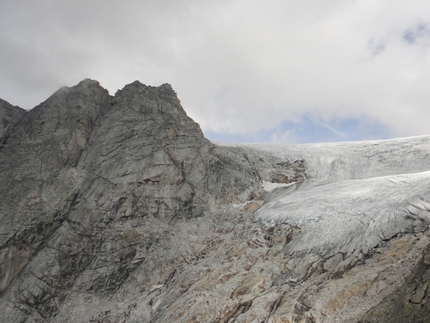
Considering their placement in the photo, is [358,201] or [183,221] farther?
[183,221]

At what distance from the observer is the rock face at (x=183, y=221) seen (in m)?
16.6

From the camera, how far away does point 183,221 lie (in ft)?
90.1

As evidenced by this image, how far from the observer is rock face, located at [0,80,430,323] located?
54.3 ft

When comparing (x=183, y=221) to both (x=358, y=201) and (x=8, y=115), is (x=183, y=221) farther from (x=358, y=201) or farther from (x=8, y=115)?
(x=8, y=115)

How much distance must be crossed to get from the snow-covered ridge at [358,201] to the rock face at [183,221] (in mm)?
120

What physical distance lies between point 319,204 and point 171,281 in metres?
12.8

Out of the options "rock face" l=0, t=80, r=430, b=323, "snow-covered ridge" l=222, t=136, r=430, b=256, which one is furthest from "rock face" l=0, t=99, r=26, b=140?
"snow-covered ridge" l=222, t=136, r=430, b=256

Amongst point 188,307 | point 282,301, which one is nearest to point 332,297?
point 282,301

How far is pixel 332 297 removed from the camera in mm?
14484

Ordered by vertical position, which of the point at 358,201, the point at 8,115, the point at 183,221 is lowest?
the point at 183,221

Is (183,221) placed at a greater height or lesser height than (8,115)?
lesser

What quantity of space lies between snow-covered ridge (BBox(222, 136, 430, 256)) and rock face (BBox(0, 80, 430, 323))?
120mm

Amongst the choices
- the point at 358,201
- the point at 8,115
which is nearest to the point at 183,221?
the point at 358,201

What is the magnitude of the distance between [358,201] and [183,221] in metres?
14.5
